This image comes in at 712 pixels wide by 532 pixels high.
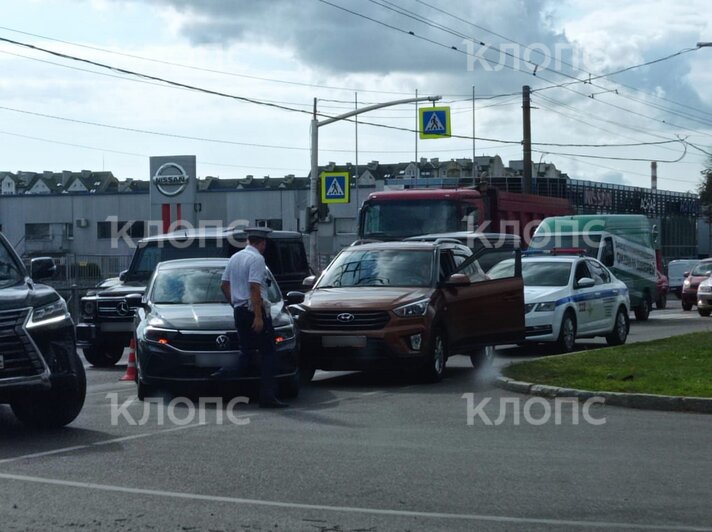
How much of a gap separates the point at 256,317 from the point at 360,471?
3903 millimetres

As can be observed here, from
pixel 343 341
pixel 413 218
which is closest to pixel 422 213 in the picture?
pixel 413 218

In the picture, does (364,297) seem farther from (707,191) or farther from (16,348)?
(707,191)

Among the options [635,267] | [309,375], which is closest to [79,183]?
[635,267]

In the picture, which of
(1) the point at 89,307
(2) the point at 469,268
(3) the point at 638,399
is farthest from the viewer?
(1) the point at 89,307

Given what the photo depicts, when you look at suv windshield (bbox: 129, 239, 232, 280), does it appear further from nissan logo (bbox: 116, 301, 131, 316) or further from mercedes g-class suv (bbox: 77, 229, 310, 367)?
nissan logo (bbox: 116, 301, 131, 316)

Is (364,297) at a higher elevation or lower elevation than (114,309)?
higher

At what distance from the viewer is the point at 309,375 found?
50.0 ft

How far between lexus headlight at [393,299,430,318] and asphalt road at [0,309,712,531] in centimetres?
191

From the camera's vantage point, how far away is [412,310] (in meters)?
14.7

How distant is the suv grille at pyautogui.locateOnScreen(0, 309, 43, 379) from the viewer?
9.94 metres

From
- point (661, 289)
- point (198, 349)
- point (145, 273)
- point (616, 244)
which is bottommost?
point (661, 289)

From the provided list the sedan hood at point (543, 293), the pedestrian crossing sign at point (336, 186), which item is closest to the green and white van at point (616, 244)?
the pedestrian crossing sign at point (336, 186)

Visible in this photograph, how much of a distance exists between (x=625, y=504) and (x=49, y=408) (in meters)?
5.41

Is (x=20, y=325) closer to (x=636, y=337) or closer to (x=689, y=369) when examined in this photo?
(x=689, y=369)
